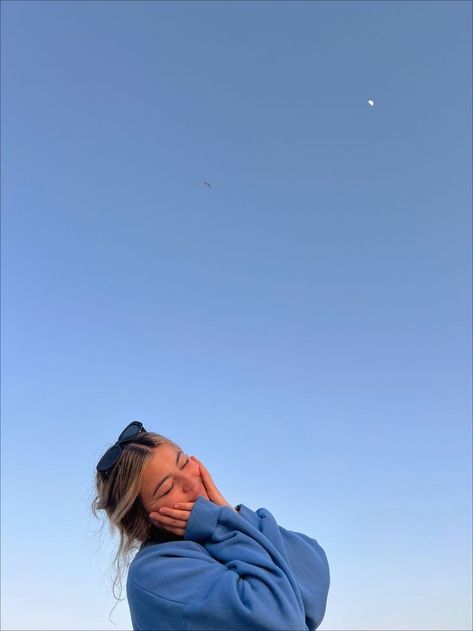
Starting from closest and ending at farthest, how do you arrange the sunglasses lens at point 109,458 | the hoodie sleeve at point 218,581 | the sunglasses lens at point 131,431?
the hoodie sleeve at point 218,581, the sunglasses lens at point 109,458, the sunglasses lens at point 131,431

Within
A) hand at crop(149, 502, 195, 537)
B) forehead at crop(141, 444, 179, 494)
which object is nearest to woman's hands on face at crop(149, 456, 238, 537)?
hand at crop(149, 502, 195, 537)

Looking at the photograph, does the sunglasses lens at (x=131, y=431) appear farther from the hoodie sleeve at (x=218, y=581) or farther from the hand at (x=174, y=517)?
the hoodie sleeve at (x=218, y=581)

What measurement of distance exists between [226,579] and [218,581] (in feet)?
0.23

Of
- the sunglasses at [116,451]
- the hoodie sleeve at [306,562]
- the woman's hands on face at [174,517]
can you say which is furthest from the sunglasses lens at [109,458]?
the hoodie sleeve at [306,562]

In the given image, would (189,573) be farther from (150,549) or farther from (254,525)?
(254,525)

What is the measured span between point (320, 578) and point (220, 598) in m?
0.97

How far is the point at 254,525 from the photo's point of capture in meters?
4.82

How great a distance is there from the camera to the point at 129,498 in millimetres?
4668

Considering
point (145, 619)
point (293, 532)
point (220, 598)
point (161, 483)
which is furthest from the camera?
point (293, 532)

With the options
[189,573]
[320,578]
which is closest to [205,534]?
[189,573]

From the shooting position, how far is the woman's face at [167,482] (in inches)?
184

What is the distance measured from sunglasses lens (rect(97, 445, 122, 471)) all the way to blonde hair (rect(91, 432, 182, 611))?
39mm

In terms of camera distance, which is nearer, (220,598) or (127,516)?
(220,598)

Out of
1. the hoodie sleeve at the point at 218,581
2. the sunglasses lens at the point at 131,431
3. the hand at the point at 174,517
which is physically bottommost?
the hoodie sleeve at the point at 218,581
